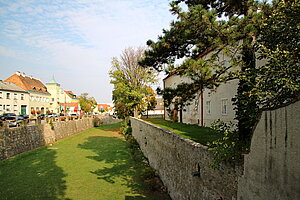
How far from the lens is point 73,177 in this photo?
1139 cm

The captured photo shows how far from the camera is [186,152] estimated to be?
614 centimetres

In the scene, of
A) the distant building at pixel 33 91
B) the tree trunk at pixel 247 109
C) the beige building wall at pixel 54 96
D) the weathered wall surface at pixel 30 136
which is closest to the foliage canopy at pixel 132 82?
the weathered wall surface at pixel 30 136

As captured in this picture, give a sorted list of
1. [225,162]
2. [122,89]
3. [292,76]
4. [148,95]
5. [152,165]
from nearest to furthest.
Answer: [292,76] → [225,162] → [152,165] → [122,89] → [148,95]

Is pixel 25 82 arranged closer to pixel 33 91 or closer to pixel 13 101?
pixel 33 91

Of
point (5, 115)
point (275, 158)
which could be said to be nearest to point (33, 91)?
point (5, 115)

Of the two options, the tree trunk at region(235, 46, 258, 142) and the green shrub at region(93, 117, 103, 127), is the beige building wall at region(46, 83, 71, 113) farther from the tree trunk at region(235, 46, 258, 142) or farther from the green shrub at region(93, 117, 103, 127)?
the tree trunk at region(235, 46, 258, 142)

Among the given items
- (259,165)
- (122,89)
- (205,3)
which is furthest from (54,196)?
(122,89)

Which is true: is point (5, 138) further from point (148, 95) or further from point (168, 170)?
point (148, 95)

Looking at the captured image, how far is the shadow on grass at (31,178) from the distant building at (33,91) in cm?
3907

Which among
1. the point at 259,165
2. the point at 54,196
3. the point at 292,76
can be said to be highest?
the point at 292,76

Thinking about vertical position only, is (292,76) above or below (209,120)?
above

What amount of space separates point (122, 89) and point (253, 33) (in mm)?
23256

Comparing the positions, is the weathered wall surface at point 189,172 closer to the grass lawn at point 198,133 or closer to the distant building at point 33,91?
the grass lawn at point 198,133

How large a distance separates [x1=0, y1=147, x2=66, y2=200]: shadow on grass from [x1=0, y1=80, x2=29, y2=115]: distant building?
3094 cm
